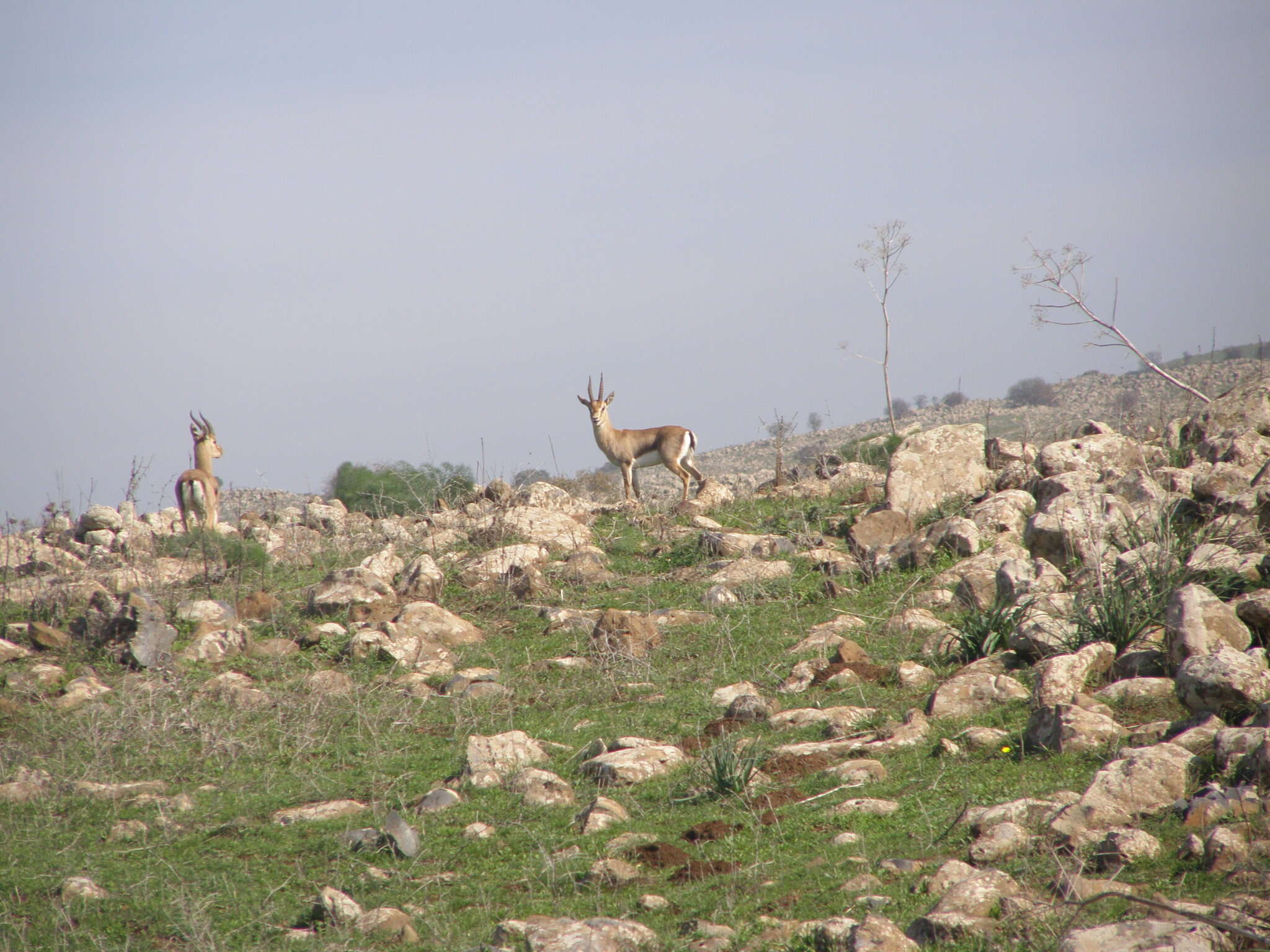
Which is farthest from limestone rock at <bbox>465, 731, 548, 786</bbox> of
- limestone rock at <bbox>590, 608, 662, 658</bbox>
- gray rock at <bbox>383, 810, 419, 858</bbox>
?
limestone rock at <bbox>590, 608, 662, 658</bbox>

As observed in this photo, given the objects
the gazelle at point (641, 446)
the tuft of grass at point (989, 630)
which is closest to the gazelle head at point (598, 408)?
the gazelle at point (641, 446)

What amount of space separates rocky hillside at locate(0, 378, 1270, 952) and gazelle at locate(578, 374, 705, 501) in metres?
6.36

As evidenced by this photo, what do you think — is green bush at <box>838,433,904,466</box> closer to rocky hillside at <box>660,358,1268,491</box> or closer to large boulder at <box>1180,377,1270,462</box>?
large boulder at <box>1180,377,1270,462</box>

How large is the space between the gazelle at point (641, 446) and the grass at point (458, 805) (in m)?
9.54

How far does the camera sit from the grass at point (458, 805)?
14.7 feet

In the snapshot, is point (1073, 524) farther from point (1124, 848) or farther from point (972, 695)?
point (1124, 848)

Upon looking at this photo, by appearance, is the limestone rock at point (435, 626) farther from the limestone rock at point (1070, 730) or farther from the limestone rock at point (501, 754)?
the limestone rock at point (1070, 730)

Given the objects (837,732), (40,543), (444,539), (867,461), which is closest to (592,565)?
(444,539)

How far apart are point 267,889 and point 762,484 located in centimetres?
1237

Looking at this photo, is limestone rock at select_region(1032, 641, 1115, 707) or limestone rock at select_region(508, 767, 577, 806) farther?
limestone rock at select_region(1032, 641, 1115, 707)

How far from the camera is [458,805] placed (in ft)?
19.3

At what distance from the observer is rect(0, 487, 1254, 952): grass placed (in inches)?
177

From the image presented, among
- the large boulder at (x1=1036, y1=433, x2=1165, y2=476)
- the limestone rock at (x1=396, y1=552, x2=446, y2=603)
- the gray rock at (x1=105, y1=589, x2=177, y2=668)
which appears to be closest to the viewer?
the gray rock at (x1=105, y1=589, x2=177, y2=668)

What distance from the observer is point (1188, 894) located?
12.8ft
